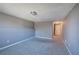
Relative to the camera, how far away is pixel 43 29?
2.49m

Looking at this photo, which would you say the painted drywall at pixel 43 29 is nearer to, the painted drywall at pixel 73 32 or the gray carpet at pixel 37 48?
the gray carpet at pixel 37 48

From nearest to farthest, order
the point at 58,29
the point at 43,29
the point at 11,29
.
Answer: the point at 11,29 < the point at 58,29 < the point at 43,29

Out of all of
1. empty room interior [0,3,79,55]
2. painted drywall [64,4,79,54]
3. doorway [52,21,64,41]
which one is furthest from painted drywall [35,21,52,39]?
painted drywall [64,4,79,54]

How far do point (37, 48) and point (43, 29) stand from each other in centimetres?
51

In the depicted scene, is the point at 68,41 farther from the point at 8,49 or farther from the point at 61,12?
the point at 8,49

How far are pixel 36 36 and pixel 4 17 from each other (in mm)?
827

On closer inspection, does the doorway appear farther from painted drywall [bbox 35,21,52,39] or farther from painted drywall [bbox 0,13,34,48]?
painted drywall [bbox 0,13,34,48]

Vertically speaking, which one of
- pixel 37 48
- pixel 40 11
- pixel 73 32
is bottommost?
pixel 37 48

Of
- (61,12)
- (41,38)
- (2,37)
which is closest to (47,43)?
(41,38)

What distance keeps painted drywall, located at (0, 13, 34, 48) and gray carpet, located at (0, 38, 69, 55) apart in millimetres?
152

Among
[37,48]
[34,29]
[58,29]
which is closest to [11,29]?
[34,29]

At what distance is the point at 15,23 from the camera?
2.15 m

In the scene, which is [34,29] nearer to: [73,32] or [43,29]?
[43,29]
